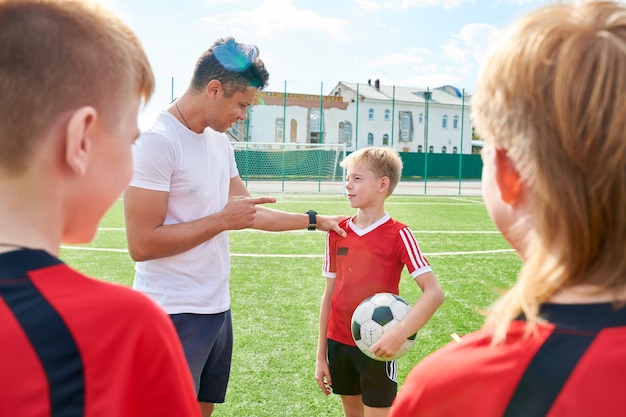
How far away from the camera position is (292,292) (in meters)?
7.57

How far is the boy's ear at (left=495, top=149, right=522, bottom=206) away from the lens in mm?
1073

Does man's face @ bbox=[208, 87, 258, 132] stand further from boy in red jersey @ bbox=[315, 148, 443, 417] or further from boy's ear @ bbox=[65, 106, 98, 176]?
boy's ear @ bbox=[65, 106, 98, 176]

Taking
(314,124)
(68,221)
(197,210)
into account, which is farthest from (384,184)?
(314,124)

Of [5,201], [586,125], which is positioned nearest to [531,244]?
[586,125]

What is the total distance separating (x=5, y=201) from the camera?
1.04 meters

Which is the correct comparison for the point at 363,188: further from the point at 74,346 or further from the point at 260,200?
the point at 74,346

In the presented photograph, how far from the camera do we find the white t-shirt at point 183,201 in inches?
110

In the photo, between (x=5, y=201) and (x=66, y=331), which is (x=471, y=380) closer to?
(x=66, y=331)

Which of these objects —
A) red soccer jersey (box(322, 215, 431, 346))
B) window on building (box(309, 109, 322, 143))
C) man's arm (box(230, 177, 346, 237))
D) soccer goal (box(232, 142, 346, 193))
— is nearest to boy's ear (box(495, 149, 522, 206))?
red soccer jersey (box(322, 215, 431, 346))

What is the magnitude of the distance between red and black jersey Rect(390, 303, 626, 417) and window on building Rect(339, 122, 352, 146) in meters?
56.9

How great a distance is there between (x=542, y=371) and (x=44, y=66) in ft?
Result: 3.49

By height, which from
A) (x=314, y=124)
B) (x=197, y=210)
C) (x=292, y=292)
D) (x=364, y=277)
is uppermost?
(x=314, y=124)

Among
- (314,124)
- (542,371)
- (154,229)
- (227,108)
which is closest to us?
(542,371)

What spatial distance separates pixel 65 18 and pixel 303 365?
434 cm
